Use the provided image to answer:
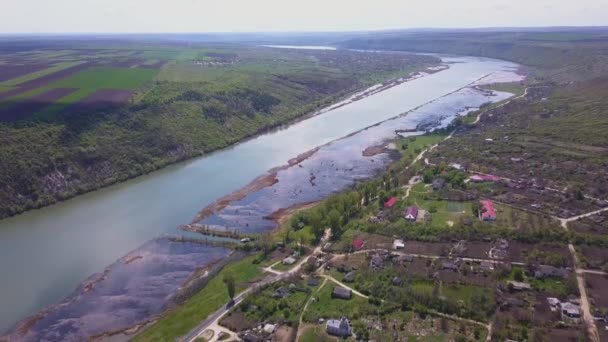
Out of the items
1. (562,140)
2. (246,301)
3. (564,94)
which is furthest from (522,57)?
(246,301)

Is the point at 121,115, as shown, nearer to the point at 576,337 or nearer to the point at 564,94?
the point at 576,337

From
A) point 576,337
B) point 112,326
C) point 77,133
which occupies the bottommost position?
point 112,326

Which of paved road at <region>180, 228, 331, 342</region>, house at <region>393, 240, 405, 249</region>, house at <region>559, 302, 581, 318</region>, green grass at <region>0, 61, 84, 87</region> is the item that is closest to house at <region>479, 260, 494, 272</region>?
house at <region>559, 302, 581, 318</region>

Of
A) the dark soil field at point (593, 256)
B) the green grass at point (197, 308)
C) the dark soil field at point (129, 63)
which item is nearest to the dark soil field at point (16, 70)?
the dark soil field at point (129, 63)

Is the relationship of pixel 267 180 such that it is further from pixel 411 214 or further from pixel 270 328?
pixel 270 328

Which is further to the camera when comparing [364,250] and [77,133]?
[77,133]

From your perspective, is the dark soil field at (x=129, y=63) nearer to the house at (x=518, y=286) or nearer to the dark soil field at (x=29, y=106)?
the dark soil field at (x=29, y=106)

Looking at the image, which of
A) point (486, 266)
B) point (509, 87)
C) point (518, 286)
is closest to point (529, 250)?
point (486, 266)

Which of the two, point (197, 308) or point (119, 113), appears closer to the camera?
point (197, 308)
